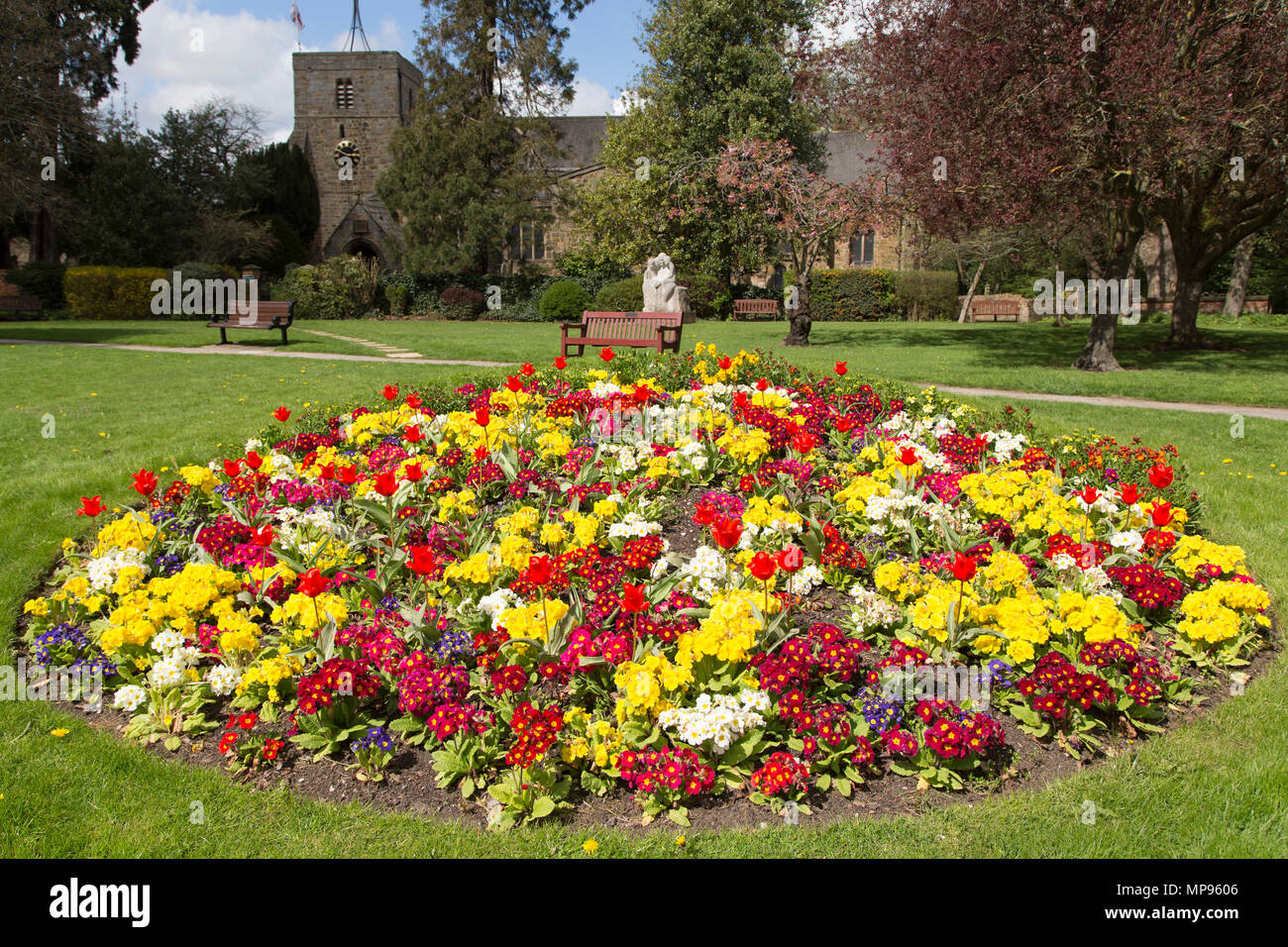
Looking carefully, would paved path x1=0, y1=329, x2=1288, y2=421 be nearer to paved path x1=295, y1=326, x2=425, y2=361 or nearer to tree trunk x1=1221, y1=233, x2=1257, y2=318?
paved path x1=295, y1=326, x2=425, y2=361

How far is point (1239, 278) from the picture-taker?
26.0 m

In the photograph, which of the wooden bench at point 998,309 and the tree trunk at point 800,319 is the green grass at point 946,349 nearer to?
the tree trunk at point 800,319

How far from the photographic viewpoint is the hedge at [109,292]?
79.2ft

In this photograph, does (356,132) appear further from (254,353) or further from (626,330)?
(626,330)

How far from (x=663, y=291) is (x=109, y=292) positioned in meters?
18.2

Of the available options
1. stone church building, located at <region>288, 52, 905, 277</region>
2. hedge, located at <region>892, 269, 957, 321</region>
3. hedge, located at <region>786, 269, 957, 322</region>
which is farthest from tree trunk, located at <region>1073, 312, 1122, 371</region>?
stone church building, located at <region>288, 52, 905, 277</region>

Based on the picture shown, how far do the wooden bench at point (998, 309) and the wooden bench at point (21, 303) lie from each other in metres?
31.0

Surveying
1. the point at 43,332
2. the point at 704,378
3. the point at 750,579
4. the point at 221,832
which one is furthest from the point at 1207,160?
the point at 43,332

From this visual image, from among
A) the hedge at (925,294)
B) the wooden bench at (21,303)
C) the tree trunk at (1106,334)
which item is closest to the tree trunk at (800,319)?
the tree trunk at (1106,334)

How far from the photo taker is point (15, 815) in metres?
2.81

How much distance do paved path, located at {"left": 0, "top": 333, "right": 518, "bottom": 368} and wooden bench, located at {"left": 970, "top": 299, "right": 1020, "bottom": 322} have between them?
24.5m

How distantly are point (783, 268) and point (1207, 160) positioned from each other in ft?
97.7

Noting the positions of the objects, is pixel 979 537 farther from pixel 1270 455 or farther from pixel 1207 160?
pixel 1207 160

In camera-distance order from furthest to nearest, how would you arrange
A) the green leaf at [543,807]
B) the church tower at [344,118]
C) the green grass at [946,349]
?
the church tower at [344,118] → the green grass at [946,349] → the green leaf at [543,807]
